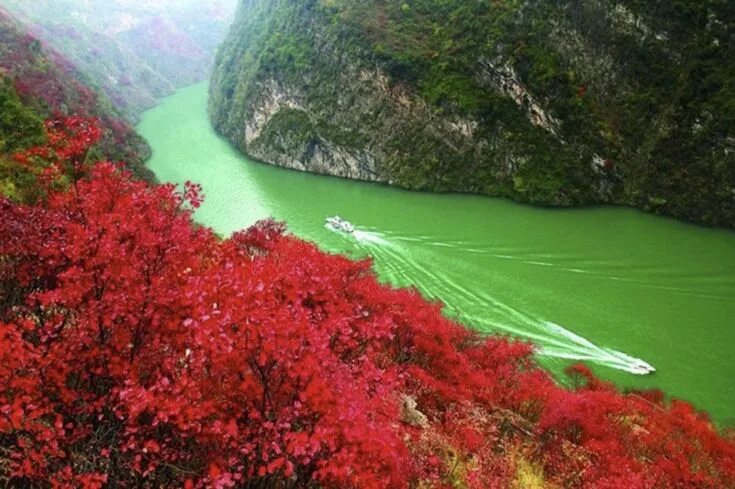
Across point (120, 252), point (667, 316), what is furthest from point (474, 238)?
point (120, 252)

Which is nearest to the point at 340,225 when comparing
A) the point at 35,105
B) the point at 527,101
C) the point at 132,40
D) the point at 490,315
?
the point at 490,315

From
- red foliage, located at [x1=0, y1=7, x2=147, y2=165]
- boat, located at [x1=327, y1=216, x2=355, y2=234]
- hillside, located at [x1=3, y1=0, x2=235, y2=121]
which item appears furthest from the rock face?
hillside, located at [x1=3, y1=0, x2=235, y2=121]

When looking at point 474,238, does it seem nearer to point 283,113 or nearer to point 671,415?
point 671,415

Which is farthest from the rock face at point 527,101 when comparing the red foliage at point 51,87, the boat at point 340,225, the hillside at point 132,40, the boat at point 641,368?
the hillside at point 132,40

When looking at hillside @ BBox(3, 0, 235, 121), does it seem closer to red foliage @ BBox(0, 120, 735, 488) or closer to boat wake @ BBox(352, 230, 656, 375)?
boat wake @ BBox(352, 230, 656, 375)

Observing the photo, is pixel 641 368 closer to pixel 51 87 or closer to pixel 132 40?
pixel 51 87
